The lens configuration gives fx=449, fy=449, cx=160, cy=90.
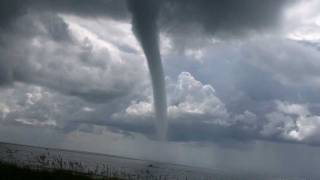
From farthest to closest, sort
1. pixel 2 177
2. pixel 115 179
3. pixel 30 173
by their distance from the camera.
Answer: pixel 115 179 < pixel 30 173 < pixel 2 177

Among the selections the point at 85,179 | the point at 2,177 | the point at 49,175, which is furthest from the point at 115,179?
the point at 2,177

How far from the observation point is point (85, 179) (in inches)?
1991

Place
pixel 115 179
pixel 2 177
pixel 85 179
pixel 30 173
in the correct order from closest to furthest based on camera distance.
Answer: pixel 2 177, pixel 30 173, pixel 85 179, pixel 115 179

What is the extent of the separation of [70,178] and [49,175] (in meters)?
2.32

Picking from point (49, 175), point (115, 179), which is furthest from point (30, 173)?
point (115, 179)

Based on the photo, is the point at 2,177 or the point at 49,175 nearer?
the point at 2,177

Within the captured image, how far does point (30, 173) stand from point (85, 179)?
700cm

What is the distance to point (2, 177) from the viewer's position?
40969 millimetres

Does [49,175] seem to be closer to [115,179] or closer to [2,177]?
[2,177]

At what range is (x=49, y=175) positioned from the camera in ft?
152

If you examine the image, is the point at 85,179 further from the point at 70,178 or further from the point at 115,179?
the point at 115,179

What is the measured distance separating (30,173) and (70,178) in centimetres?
424

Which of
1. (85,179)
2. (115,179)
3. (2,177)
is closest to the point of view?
(2,177)

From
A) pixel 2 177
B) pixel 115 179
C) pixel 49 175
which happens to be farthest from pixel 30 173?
pixel 115 179
